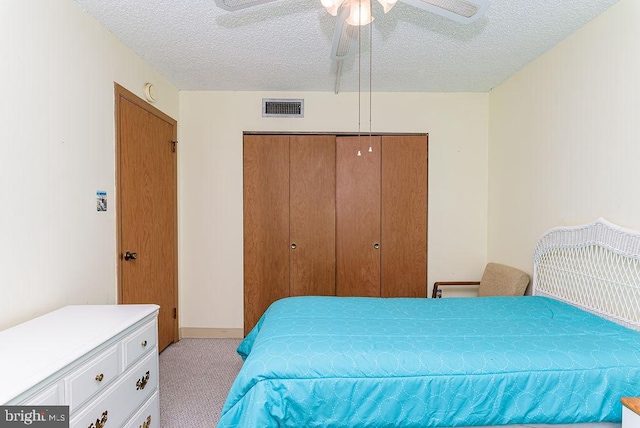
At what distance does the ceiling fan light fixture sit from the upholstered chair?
2.43 m

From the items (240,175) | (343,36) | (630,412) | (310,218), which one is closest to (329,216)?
(310,218)

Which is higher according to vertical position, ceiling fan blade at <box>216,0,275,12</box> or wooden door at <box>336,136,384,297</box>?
ceiling fan blade at <box>216,0,275,12</box>

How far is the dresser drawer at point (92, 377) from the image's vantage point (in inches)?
50.9

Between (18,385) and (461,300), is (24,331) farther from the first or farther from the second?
(461,300)

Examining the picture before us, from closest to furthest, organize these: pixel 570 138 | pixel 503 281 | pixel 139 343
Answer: pixel 139 343 → pixel 570 138 → pixel 503 281

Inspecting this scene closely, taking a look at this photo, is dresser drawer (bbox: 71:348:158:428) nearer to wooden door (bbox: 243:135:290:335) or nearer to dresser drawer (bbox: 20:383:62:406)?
dresser drawer (bbox: 20:383:62:406)

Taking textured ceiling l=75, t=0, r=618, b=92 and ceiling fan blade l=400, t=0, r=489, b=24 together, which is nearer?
ceiling fan blade l=400, t=0, r=489, b=24

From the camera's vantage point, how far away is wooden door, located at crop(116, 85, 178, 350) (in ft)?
8.29

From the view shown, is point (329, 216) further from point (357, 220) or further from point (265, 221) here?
point (265, 221)

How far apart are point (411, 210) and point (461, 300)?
1233mm

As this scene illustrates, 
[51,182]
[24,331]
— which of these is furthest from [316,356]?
[51,182]

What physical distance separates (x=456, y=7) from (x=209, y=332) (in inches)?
138

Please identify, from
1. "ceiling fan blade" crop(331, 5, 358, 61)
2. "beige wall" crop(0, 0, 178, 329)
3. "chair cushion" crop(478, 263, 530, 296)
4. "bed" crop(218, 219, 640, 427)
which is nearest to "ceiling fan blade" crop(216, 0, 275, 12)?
"ceiling fan blade" crop(331, 5, 358, 61)

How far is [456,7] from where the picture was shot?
1487mm
